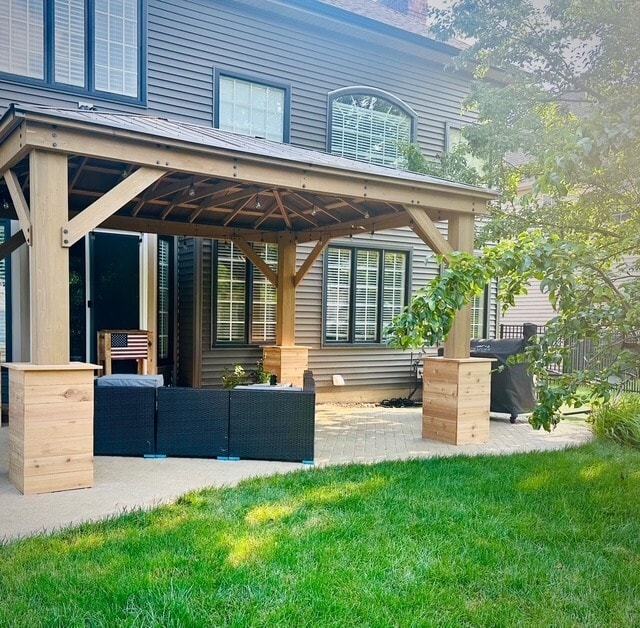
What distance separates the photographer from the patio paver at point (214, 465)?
153 inches

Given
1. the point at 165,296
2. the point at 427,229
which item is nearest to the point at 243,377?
the point at 165,296

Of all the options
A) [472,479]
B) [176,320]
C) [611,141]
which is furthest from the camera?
[176,320]

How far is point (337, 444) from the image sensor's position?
20.7ft

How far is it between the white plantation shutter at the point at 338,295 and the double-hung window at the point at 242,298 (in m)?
0.96

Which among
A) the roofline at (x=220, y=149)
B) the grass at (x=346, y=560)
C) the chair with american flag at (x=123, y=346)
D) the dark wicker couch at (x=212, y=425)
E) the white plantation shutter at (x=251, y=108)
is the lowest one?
the grass at (x=346, y=560)

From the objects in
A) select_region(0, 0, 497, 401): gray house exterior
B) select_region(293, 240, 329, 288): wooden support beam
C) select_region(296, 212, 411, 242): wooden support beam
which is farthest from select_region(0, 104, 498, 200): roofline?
select_region(293, 240, 329, 288): wooden support beam

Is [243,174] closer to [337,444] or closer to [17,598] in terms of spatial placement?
[337,444]

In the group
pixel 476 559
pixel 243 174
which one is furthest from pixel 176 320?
pixel 476 559

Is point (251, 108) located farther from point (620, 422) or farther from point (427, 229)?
point (620, 422)

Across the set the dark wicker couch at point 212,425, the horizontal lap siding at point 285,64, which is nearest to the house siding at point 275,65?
the horizontal lap siding at point 285,64

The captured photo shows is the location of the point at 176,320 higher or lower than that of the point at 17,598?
higher

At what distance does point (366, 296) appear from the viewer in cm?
1016

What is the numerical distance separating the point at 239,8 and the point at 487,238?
5214 millimetres

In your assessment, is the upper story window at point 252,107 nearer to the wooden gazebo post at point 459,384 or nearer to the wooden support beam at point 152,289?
the wooden support beam at point 152,289
